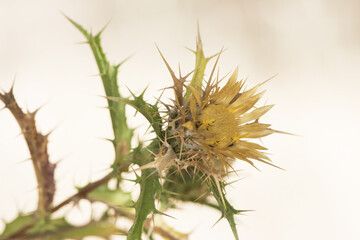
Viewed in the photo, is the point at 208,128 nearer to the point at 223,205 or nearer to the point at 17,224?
the point at 223,205

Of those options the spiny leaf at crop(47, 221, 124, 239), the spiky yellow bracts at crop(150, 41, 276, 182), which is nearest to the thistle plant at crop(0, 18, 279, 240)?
the spiky yellow bracts at crop(150, 41, 276, 182)

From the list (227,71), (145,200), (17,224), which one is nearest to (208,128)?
(145,200)

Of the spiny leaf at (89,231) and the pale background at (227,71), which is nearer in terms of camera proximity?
the spiny leaf at (89,231)

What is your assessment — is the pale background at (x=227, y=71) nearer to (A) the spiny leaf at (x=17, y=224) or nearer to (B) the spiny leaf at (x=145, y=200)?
(A) the spiny leaf at (x=17, y=224)

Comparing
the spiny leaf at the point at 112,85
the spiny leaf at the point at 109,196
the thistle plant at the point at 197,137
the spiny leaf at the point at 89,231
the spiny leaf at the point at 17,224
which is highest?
the spiny leaf at the point at 112,85

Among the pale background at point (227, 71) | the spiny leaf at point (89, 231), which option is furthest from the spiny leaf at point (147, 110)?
the pale background at point (227, 71)

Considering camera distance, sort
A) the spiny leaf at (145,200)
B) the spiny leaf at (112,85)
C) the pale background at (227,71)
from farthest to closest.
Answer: the pale background at (227,71)
the spiny leaf at (112,85)
the spiny leaf at (145,200)

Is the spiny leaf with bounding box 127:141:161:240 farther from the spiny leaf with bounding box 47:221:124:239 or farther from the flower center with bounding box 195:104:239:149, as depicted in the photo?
the spiny leaf with bounding box 47:221:124:239

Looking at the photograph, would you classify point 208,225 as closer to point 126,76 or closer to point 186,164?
point 126,76
